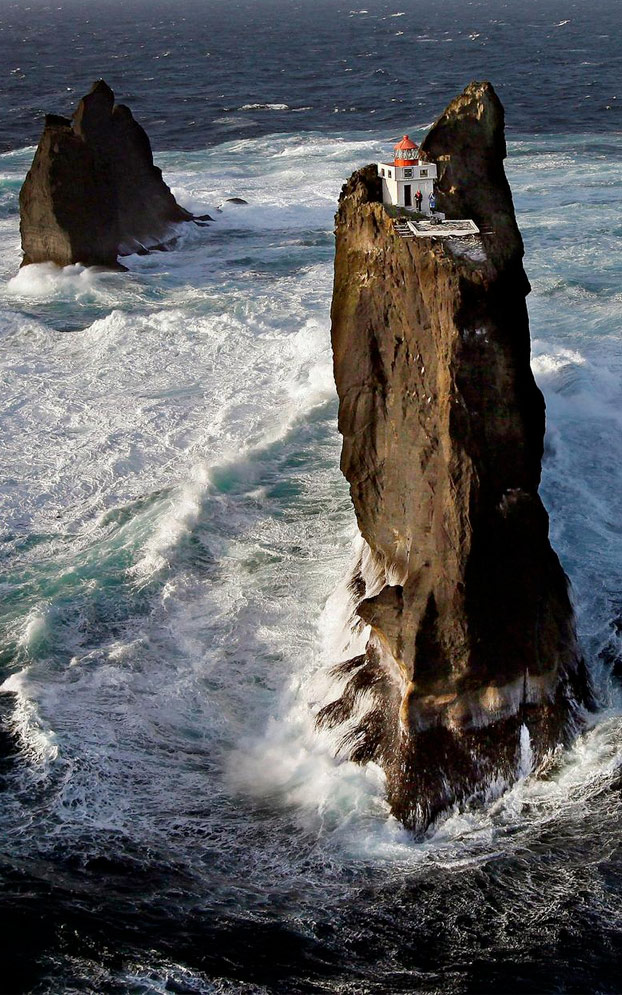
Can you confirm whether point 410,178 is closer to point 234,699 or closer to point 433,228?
point 433,228

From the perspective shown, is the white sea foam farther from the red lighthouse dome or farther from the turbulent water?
the red lighthouse dome

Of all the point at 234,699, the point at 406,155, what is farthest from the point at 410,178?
the point at 234,699

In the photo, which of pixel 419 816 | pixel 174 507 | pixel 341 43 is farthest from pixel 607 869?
pixel 341 43

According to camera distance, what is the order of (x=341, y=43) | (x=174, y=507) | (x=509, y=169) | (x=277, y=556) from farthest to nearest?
(x=341, y=43) < (x=509, y=169) < (x=174, y=507) < (x=277, y=556)

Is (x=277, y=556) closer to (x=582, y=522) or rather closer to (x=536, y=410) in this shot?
(x=582, y=522)

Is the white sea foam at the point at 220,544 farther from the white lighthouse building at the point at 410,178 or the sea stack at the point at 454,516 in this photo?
the white lighthouse building at the point at 410,178

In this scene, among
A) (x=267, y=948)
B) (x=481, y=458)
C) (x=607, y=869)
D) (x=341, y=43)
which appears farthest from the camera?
(x=341, y=43)
